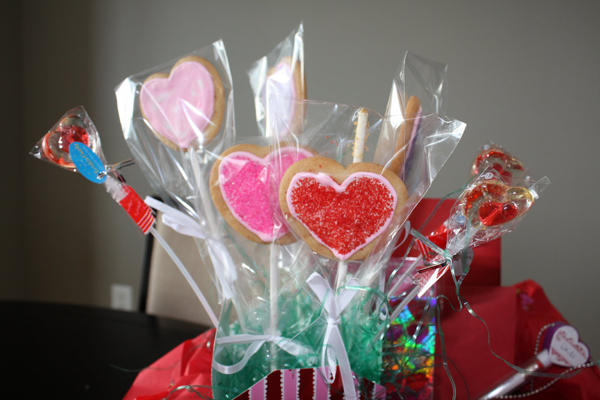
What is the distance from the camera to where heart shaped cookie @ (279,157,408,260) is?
1.83ft

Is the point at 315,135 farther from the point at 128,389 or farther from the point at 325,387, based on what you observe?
the point at 128,389

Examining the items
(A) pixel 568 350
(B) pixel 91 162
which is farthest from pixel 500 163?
(B) pixel 91 162

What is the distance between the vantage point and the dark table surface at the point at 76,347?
0.82 m

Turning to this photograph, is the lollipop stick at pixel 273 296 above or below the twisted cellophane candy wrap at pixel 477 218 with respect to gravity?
below

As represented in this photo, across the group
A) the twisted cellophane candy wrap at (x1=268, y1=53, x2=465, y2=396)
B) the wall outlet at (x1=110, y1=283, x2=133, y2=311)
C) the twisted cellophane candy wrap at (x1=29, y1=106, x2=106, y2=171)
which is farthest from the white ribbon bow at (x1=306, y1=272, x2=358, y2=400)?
the wall outlet at (x1=110, y1=283, x2=133, y2=311)

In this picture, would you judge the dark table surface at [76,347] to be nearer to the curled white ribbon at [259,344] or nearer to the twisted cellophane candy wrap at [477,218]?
the curled white ribbon at [259,344]

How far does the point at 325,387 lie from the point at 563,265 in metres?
1.31

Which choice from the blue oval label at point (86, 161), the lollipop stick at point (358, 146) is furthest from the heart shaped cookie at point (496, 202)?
the blue oval label at point (86, 161)

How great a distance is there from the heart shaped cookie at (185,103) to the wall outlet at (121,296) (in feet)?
6.21

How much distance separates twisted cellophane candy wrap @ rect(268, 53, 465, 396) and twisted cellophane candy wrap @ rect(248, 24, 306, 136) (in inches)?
0.5

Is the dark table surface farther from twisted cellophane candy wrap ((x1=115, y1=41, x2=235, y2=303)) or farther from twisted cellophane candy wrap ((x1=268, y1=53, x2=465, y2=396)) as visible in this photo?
twisted cellophane candy wrap ((x1=268, y1=53, x2=465, y2=396))

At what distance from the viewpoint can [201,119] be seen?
712mm

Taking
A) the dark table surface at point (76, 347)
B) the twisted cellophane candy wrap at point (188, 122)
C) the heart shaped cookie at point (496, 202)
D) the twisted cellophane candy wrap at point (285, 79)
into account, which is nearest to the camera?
the heart shaped cookie at point (496, 202)

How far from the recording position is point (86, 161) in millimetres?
629
